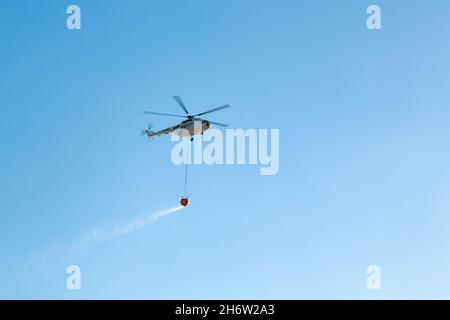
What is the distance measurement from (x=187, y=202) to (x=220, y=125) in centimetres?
1393
